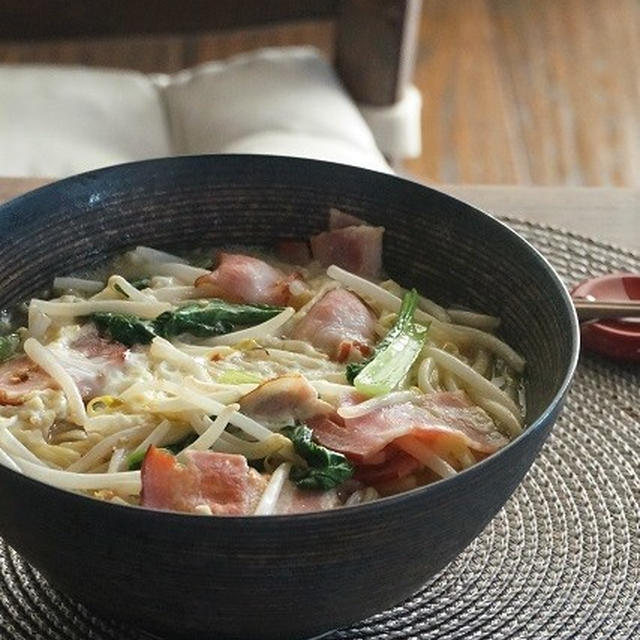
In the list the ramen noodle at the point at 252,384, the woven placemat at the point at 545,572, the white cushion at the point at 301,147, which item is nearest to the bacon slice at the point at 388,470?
the ramen noodle at the point at 252,384

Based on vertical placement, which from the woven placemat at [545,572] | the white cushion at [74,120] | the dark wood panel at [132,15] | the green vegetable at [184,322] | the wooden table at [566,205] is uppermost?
the green vegetable at [184,322]

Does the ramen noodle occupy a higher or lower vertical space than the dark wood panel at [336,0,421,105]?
higher

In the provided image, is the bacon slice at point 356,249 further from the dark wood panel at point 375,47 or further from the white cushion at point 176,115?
the dark wood panel at point 375,47

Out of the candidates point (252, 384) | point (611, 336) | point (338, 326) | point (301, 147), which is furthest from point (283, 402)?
point (301, 147)

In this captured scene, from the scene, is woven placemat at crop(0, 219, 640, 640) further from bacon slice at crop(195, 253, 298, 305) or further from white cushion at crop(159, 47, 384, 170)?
white cushion at crop(159, 47, 384, 170)

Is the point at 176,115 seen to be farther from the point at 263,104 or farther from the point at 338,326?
the point at 338,326

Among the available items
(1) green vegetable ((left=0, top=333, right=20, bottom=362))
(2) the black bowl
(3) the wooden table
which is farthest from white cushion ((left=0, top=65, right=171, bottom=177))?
(1) green vegetable ((left=0, top=333, right=20, bottom=362))
